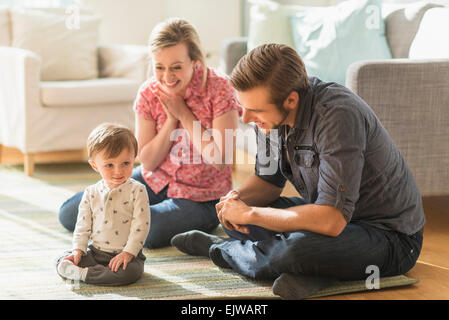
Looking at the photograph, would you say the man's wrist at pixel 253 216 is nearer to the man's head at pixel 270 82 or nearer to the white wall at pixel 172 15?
the man's head at pixel 270 82

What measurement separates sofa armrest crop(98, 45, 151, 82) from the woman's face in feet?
4.75

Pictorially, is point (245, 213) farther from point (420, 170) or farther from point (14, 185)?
point (14, 185)

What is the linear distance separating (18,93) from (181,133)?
4.49 feet

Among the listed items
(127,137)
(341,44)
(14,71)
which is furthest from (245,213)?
(14,71)

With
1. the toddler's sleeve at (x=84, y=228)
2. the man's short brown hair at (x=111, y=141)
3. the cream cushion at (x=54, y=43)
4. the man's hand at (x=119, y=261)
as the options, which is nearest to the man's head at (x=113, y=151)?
the man's short brown hair at (x=111, y=141)

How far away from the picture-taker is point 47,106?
3.33 metres

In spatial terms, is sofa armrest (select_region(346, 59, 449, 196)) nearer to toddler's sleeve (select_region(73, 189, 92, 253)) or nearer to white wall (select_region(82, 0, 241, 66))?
toddler's sleeve (select_region(73, 189, 92, 253))

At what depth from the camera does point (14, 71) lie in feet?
10.9

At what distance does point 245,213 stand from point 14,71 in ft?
6.49

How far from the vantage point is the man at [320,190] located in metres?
1.67

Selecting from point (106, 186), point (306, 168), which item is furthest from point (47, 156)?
point (306, 168)

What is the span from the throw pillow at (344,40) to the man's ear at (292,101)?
4.04 feet

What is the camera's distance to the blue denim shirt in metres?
1.66

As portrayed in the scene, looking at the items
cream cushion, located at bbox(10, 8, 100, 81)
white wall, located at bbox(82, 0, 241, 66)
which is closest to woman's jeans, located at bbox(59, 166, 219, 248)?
cream cushion, located at bbox(10, 8, 100, 81)
